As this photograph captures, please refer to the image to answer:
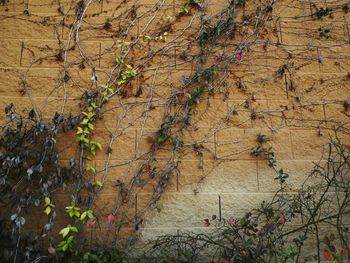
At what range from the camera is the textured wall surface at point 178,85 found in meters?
2.73

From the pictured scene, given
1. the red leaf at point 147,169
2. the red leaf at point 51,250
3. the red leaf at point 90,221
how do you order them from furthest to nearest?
the red leaf at point 147,169 → the red leaf at point 90,221 → the red leaf at point 51,250

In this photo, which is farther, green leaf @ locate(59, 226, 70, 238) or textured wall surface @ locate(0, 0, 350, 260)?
textured wall surface @ locate(0, 0, 350, 260)

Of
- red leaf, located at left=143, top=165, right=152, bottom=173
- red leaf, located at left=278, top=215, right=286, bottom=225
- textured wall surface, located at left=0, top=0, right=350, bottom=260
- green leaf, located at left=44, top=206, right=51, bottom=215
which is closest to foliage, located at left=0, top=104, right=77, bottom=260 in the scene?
green leaf, located at left=44, top=206, right=51, bottom=215

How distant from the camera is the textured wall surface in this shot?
2734 mm

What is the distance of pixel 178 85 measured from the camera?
9.84 feet

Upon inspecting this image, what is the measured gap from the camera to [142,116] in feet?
9.46

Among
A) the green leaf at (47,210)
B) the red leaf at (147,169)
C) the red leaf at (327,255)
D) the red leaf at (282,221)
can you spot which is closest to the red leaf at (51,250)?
the green leaf at (47,210)

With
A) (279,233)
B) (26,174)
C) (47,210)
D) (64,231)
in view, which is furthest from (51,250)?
(279,233)

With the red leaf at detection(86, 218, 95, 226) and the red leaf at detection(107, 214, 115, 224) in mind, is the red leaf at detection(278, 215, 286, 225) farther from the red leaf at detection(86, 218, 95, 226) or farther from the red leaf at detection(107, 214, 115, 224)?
the red leaf at detection(86, 218, 95, 226)

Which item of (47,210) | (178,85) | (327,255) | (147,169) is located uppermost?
(178,85)

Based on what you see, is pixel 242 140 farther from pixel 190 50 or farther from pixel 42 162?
pixel 42 162

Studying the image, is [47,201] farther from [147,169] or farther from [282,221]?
[282,221]

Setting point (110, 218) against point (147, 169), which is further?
point (147, 169)

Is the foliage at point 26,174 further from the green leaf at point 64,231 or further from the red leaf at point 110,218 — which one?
the red leaf at point 110,218
